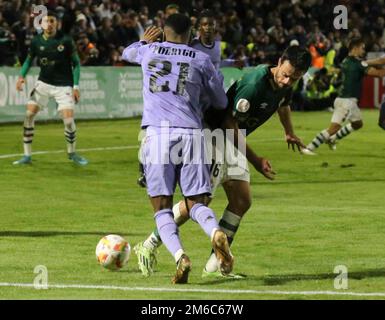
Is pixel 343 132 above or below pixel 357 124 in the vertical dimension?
below

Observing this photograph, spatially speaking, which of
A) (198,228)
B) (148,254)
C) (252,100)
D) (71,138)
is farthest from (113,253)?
(71,138)

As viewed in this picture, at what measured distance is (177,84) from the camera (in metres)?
9.97

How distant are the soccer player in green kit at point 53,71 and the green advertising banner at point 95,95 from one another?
8587 millimetres

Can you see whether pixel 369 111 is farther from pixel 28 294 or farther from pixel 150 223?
pixel 28 294

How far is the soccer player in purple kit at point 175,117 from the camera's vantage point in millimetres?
9938

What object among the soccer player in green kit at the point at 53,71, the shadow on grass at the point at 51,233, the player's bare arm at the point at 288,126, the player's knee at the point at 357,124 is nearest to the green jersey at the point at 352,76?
the player's knee at the point at 357,124

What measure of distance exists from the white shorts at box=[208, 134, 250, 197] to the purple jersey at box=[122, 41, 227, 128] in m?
0.51

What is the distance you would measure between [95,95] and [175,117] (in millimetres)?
23592

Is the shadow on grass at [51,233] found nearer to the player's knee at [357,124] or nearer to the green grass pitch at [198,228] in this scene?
the green grass pitch at [198,228]

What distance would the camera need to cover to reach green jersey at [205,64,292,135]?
10.5 meters

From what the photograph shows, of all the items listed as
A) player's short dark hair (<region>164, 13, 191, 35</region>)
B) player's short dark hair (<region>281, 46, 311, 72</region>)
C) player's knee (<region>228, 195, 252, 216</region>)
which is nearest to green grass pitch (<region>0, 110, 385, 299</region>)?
player's knee (<region>228, 195, 252, 216</region>)

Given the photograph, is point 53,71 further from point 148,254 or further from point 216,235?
point 216,235

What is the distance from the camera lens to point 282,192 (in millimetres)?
18125

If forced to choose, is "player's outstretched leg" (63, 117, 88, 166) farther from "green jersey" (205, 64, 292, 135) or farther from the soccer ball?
the soccer ball
